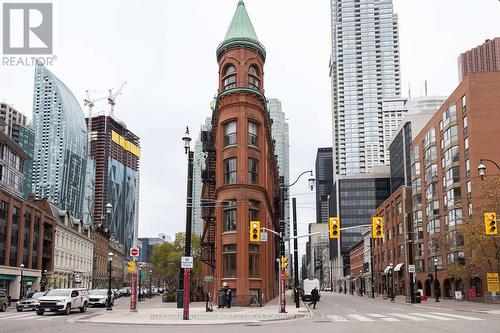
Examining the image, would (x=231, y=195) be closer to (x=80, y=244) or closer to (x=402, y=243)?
(x=402, y=243)

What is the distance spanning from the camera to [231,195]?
43.9 metres

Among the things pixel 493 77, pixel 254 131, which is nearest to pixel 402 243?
pixel 493 77

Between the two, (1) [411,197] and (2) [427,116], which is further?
(2) [427,116]

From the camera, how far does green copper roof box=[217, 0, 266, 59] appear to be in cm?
4666

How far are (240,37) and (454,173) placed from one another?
120 ft

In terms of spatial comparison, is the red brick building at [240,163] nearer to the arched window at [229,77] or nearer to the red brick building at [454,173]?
the arched window at [229,77]

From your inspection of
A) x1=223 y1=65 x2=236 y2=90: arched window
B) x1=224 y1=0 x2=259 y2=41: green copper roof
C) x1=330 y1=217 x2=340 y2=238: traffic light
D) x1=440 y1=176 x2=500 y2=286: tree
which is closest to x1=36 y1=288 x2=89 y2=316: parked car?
x1=330 y1=217 x2=340 y2=238: traffic light

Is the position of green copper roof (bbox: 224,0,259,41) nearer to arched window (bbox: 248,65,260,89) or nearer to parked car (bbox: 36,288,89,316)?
arched window (bbox: 248,65,260,89)

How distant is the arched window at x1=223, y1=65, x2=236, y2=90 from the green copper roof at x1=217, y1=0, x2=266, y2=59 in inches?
67.2

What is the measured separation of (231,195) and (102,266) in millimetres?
89094

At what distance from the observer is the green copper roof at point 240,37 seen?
1837 inches

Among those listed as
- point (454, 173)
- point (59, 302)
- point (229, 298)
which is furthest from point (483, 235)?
point (59, 302)

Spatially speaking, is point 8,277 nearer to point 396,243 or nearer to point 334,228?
point 334,228

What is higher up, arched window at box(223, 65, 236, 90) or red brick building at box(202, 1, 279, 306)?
arched window at box(223, 65, 236, 90)
